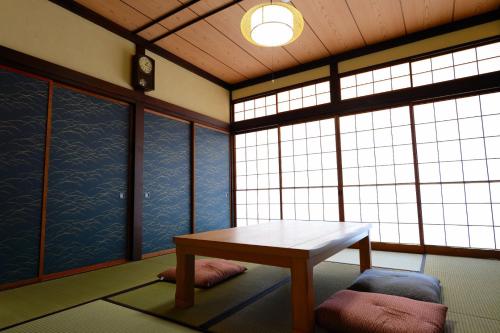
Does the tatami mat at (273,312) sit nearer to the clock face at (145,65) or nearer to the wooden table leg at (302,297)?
the wooden table leg at (302,297)

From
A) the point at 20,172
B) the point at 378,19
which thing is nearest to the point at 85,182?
the point at 20,172

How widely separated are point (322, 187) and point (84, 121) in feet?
11.3

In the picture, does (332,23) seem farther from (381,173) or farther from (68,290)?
(68,290)

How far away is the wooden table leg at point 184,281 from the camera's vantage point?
2.05m

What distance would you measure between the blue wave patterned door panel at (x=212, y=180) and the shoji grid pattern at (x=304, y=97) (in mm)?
1261

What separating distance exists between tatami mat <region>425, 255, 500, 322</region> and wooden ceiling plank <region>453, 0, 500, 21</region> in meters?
2.95

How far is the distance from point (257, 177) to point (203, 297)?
335 cm

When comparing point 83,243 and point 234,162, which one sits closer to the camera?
point 83,243

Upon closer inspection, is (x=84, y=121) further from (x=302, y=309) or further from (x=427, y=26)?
(x=427, y=26)

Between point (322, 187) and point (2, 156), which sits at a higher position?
point (2, 156)

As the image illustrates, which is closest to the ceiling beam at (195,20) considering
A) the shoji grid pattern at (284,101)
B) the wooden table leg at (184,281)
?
the shoji grid pattern at (284,101)

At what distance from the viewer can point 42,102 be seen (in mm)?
2898

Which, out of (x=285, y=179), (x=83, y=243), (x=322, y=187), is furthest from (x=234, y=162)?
(x=83, y=243)

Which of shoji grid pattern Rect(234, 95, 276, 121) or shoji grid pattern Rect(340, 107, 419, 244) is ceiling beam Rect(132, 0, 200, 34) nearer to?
shoji grid pattern Rect(234, 95, 276, 121)
